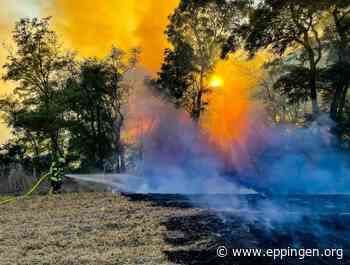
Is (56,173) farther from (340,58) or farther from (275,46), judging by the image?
(340,58)

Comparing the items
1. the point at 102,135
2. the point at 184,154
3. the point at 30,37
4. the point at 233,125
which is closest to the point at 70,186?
the point at 184,154

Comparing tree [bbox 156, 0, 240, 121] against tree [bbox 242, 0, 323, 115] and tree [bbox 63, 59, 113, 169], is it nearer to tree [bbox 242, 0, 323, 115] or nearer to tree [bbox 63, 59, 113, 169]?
tree [bbox 63, 59, 113, 169]

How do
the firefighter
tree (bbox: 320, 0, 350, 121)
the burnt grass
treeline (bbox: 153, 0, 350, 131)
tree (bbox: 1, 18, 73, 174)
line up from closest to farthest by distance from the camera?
the burnt grass < the firefighter < tree (bbox: 320, 0, 350, 121) < treeline (bbox: 153, 0, 350, 131) < tree (bbox: 1, 18, 73, 174)

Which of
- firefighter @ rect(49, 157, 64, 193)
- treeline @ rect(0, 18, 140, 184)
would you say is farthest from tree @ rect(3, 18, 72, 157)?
firefighter @ rect(49, 157, 64, 193)

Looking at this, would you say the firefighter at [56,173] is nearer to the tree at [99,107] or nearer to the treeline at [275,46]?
the treeline at [275,46]

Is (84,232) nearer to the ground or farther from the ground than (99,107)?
nearer to the ground

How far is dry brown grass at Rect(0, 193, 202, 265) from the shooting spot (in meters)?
8.60

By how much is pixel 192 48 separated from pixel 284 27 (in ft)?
50.2

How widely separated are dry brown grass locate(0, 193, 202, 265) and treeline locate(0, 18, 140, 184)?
23.3 meters

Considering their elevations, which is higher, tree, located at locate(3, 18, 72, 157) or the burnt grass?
tree, located at locate(3, 18, 72, 157)

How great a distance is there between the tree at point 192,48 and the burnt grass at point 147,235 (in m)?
24.0

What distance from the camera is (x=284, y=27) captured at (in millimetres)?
→ 24109

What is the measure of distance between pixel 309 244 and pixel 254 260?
179 cm

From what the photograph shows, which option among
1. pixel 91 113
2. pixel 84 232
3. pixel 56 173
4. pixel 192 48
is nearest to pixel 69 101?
pixel 91 113
